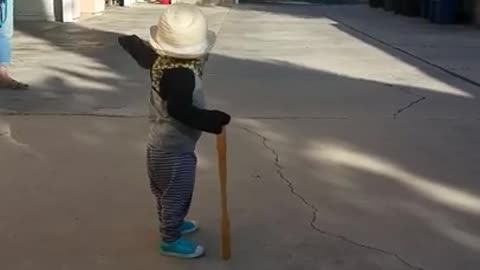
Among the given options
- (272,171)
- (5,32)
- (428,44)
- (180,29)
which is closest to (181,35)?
(180,29)

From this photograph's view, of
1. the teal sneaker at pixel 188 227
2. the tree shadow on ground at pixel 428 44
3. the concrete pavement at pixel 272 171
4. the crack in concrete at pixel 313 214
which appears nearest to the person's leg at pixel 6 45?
the concrete pavement at pixel 272 171

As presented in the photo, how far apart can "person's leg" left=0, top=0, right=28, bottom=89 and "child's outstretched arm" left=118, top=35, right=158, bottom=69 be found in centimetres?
480

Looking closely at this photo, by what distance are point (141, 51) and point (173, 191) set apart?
74 cm

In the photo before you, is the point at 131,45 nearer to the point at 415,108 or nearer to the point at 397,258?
the point at 397,258

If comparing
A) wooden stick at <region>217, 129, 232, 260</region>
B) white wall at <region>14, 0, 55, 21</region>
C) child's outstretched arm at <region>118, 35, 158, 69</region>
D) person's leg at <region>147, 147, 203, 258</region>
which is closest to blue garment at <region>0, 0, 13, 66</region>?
child's outstretched arm at <region>118, 35, 158, 69</region>

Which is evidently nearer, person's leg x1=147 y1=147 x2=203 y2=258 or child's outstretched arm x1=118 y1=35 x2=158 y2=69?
person's leg x1=147 y1=147 x2=203 y2=258

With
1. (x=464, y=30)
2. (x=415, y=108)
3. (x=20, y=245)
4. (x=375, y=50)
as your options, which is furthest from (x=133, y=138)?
(x=464, y=30)

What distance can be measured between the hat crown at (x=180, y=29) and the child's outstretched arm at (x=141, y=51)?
0.21 meters

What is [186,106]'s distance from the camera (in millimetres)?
3607

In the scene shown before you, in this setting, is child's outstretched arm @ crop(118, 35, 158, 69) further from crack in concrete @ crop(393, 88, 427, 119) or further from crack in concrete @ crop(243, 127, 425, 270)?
crack in concrete @ crop(393, 88, 427, 119)

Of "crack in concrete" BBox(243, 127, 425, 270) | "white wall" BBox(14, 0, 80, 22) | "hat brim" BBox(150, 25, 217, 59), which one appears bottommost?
"white wall" BBox(14, 0, 80, 22)

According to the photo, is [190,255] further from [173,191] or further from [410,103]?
[410,103]

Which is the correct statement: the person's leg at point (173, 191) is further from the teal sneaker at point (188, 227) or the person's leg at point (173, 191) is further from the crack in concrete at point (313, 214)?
the crack in concrete at point (313, 214)

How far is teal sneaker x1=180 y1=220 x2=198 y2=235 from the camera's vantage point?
4.27m
